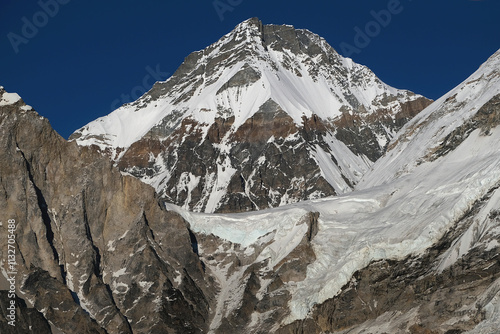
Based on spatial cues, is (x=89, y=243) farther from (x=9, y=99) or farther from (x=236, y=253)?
(x=9, y=99)

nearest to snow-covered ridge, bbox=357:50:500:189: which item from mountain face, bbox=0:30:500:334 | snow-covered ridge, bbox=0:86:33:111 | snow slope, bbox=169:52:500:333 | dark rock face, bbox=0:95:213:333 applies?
snow slope, bbox=169:52:500:333

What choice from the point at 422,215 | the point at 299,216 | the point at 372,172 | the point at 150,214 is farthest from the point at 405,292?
the point at 372,172

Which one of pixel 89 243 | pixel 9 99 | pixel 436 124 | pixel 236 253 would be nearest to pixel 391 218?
pixel 236 253

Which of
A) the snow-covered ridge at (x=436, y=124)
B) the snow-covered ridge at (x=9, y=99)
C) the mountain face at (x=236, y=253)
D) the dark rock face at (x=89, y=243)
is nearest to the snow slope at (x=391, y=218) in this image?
the mountain face at (x=236, y=253)

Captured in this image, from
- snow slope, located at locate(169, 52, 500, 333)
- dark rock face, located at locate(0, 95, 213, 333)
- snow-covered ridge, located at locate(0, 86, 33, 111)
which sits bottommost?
snow slope, located at locate(169, 52, 500, 333)

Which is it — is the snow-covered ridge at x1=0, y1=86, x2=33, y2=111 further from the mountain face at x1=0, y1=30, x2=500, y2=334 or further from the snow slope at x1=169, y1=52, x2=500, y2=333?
the snow slope at x1=169, y1=52, x2=500, y2=333

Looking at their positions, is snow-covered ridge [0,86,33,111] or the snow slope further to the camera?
snow-covered ridge [0,86,33,111]
